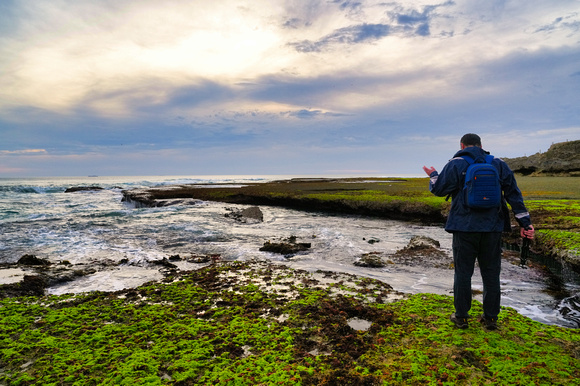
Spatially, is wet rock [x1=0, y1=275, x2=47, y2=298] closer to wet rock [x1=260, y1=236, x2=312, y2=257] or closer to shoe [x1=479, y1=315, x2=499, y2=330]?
wet rock [x1=260, y1=236, x2=312, y2=257]

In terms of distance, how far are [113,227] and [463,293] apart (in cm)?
2312

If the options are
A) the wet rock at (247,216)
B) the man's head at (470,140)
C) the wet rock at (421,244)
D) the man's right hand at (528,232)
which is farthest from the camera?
the wet rock at (247,216)

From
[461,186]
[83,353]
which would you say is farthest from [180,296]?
[461,186]

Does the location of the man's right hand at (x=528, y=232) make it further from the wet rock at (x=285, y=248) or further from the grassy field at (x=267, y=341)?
the wet rock at (x=285, y=248)

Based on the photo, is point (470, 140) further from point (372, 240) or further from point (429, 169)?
point (372, 240)

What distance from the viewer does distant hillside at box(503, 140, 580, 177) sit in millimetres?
57325

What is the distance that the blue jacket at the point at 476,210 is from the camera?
5.38 m

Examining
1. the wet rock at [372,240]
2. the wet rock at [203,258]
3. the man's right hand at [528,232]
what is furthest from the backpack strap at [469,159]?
the wet rock at [372,240]

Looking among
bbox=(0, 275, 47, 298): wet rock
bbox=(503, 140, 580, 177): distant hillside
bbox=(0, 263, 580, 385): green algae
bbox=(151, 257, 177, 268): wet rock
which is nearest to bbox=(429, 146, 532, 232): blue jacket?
bbox=(0, 263, 580, 385): green algae

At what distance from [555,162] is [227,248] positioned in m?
74.5

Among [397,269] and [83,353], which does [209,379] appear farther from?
[397,269]

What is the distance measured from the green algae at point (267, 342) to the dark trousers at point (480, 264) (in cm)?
49

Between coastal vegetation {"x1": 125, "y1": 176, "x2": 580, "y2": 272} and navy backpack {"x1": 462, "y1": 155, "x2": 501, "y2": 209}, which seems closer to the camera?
navy backpack {"x1": 462, "y1": 155, "x2": 501, "y2": 209}

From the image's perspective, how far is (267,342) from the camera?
5.54 metres
